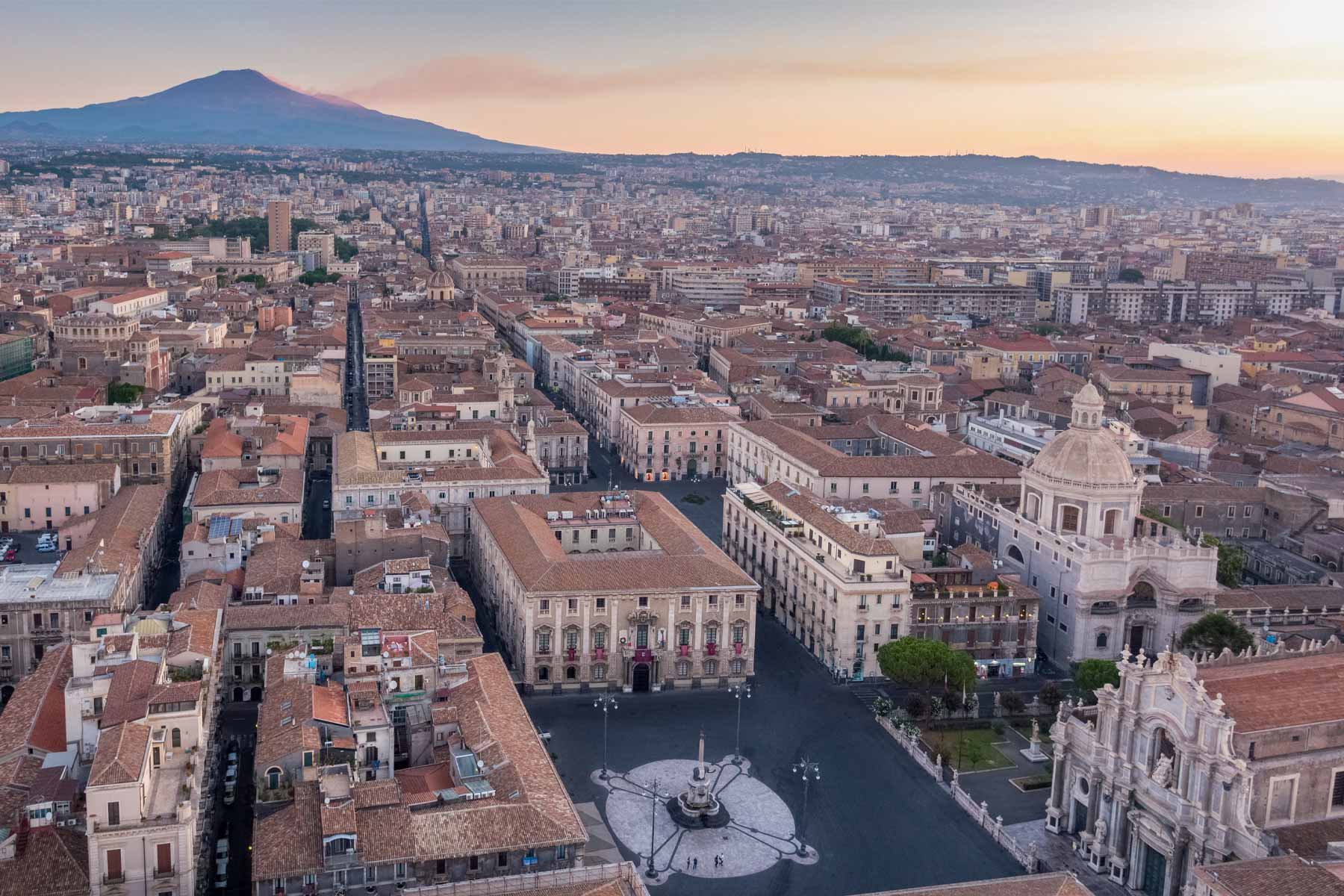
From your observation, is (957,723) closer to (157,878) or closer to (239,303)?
(157,878)

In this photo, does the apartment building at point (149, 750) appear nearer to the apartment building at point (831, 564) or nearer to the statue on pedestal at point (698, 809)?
the statue on pedestal at point (698, 809)

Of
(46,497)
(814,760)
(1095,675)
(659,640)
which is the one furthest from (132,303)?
(1095,675)

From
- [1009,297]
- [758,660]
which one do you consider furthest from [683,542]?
[1009,297]

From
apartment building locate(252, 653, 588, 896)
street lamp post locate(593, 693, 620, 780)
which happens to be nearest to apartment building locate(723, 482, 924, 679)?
street lamp post locate(593, 693, 620, 780)

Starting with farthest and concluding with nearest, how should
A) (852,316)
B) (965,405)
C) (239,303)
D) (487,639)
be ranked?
(852,316), (239,303), (965,405), (487,639)

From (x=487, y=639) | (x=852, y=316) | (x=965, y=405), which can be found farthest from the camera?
(x=852, y=316)

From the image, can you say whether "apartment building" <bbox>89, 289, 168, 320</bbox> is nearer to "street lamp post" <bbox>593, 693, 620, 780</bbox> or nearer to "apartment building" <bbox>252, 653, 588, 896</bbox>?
"street lamp post" <bbox>593, 693, 620, 780</bbox>
